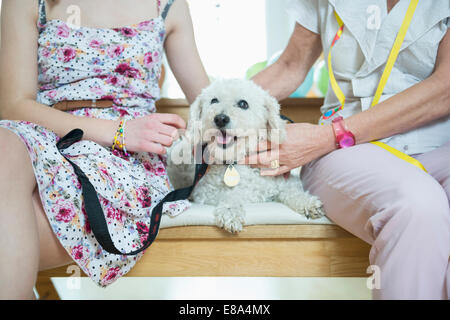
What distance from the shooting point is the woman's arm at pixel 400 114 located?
82cm

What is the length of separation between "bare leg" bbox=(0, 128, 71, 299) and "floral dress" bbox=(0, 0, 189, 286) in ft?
0.10

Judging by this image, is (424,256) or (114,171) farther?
(114,171)

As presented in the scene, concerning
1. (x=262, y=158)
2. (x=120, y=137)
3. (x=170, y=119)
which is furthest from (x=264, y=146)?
(x=120, y=137)

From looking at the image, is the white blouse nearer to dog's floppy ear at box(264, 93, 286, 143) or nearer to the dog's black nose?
dog's floppy ear at box(264, 93, 286, 143)

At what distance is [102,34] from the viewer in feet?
3.04

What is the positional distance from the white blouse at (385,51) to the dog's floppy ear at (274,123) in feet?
0.59

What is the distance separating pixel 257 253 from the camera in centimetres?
90

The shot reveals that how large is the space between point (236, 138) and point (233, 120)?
2.1 inches

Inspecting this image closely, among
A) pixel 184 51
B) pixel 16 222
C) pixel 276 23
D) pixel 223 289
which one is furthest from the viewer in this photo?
pixel 276 23

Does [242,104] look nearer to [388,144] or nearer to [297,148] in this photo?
[297,148]

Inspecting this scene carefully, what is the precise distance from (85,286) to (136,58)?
1.30 metres

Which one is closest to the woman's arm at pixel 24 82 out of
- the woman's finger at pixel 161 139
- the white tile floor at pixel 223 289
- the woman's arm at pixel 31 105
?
the woman's arm at pixel 31 105

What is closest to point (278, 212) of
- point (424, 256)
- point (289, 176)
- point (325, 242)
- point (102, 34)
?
point (325, 242)
